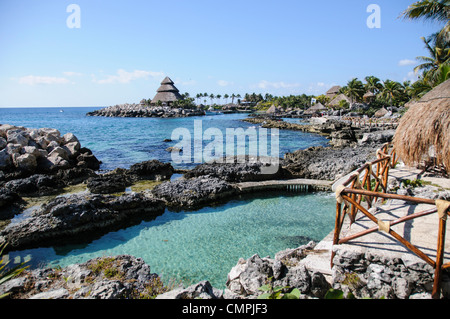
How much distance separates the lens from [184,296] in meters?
4.06

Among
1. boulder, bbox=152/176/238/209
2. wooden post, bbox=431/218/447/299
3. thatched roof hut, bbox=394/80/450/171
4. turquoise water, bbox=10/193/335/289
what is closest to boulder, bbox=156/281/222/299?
turquoise water, bbox=10/193/335/289

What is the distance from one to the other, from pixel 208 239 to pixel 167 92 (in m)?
84.7

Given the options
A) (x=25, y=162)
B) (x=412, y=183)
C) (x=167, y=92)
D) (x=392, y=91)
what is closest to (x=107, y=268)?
(x=412, y=183)

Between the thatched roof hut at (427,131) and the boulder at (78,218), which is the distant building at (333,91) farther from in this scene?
the boulder at (78,218)

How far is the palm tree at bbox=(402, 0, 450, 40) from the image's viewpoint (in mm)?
13109

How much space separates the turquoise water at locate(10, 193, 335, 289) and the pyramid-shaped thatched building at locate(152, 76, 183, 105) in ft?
264

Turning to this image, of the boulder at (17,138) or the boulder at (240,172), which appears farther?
the boulder at (17,138)

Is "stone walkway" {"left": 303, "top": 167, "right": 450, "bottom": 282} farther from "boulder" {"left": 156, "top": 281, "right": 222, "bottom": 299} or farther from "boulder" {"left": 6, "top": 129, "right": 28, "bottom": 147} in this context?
"boulder" {"left": 6, "top": 129, "right": 28, "bottom": 147}

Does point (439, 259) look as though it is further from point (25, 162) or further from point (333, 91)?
point (333, 91)

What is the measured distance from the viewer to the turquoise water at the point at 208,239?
7492 millimetres

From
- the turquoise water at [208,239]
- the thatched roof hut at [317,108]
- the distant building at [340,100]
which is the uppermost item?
the distant building at [340,100]

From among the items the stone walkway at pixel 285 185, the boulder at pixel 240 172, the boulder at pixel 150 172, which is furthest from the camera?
the boulder at pixel 150 172

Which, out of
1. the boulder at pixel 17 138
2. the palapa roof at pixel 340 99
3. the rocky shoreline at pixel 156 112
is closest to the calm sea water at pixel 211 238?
the boulder at pixel 17 138

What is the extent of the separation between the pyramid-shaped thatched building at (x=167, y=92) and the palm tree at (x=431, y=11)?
78.6m
